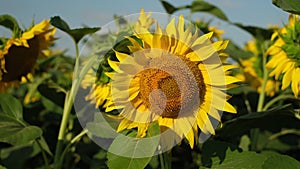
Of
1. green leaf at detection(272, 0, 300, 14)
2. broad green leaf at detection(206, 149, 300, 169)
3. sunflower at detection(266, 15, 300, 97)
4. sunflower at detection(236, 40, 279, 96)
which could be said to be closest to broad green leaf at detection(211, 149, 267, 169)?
broad green leaf at detection(206, 149, 300, 169)

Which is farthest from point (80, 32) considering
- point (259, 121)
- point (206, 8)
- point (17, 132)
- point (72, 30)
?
point (206, 8)

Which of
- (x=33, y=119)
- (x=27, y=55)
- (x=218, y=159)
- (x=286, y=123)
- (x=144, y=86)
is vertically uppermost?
(x=144, y=86)

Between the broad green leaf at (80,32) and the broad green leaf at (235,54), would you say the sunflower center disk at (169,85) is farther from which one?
the broad green leaf at (235,54)

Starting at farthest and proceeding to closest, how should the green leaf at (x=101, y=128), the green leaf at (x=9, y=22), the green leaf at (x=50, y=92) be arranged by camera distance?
the green leaf at (x=50, y=92) < the green leaf at (x=9, y=22) < the green leaf at (x=101, y=128)

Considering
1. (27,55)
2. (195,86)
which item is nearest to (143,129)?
(195,86)

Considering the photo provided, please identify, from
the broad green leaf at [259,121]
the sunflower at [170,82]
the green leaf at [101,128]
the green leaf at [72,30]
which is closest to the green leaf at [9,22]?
the green leaf at [72,30]

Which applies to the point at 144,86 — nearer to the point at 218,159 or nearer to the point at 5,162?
the point at 218,159

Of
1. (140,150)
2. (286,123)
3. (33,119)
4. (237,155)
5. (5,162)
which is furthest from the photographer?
(33,119)
